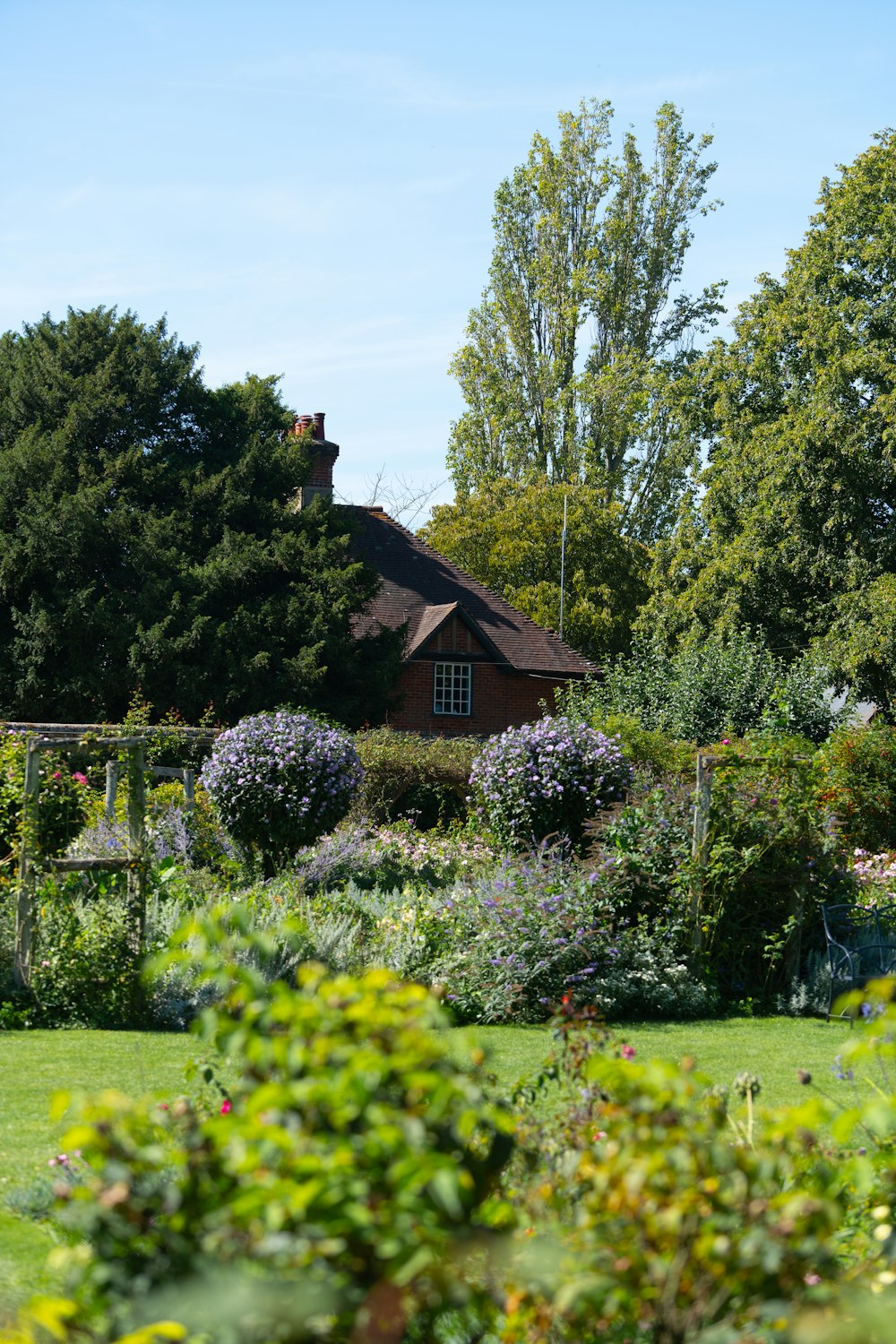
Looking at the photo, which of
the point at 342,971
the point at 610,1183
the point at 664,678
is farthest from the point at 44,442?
the point at 610,1183

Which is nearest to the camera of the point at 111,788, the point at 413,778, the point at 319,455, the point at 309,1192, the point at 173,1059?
the point at 309,1192

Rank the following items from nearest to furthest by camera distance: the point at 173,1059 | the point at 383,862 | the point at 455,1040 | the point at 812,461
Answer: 1. the point at 455,1040
2. the point at 173,1059
3. the point at 383,862
4. the point at 812,461

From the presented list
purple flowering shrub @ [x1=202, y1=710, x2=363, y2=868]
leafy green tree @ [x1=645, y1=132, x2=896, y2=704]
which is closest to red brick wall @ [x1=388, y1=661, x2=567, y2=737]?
leafy green tree @ [x1=645, y1=132, x2=896, y2=704]

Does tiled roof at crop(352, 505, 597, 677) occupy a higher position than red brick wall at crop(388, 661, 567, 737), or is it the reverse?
tiled roof at crop(352, 505, 597, 677)

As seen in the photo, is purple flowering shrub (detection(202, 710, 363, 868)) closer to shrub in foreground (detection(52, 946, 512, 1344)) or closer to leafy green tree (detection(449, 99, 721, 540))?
shrub in foreground (detection(52, 946, 512, 1344))

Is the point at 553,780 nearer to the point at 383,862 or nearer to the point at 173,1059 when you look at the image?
the point at 383,862

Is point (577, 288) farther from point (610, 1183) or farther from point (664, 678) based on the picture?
point (610, 1183)

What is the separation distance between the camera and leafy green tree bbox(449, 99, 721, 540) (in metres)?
41.0

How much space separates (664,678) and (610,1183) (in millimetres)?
21478

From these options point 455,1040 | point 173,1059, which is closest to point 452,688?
point 173,1059

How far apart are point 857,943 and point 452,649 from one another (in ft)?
72.5

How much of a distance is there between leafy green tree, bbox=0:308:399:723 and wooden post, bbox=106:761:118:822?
10.6m

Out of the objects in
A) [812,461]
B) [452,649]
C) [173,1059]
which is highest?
[812,461]

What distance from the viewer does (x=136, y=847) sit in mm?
8984
